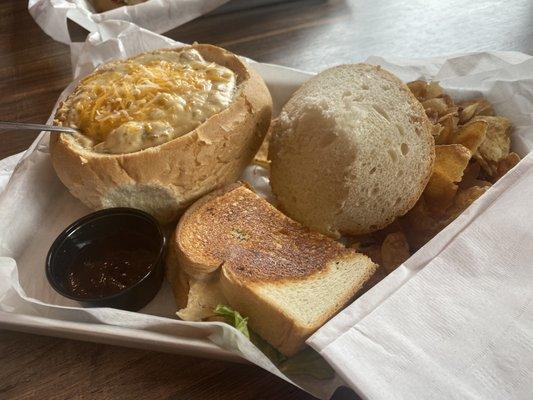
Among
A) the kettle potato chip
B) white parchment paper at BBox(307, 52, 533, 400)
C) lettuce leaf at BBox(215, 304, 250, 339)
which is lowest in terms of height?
lettuce leaf at BBox(215, 304, 250, 339)

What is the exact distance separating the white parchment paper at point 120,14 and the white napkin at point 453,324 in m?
1.80

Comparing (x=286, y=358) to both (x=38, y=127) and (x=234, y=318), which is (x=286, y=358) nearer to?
(x=234, y=318)

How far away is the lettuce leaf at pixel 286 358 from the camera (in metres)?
1.17

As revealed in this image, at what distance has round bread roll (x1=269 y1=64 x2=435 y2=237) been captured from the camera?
146 centimetres

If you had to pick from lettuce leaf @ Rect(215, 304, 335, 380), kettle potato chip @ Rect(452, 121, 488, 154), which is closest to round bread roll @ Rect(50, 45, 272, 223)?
lettuce leaf @ Rect(215, 304, 335, 380)

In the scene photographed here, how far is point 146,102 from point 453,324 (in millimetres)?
1036

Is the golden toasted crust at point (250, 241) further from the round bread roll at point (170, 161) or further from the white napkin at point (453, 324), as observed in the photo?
the white napkin at point (453, 324)

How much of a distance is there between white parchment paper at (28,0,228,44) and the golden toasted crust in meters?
1.23

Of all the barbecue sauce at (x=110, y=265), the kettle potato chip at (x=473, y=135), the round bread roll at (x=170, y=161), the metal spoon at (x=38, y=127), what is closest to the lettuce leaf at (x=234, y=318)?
the barbecue sauce at (x=110, y=265)

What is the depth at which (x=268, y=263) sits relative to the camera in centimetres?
135

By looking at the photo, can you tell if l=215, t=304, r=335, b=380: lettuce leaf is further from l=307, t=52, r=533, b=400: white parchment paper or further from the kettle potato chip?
the kettle potato chip

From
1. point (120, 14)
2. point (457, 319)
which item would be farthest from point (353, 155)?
point (120, 14)

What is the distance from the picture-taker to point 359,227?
1547 millimetres

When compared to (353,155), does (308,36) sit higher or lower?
lower
